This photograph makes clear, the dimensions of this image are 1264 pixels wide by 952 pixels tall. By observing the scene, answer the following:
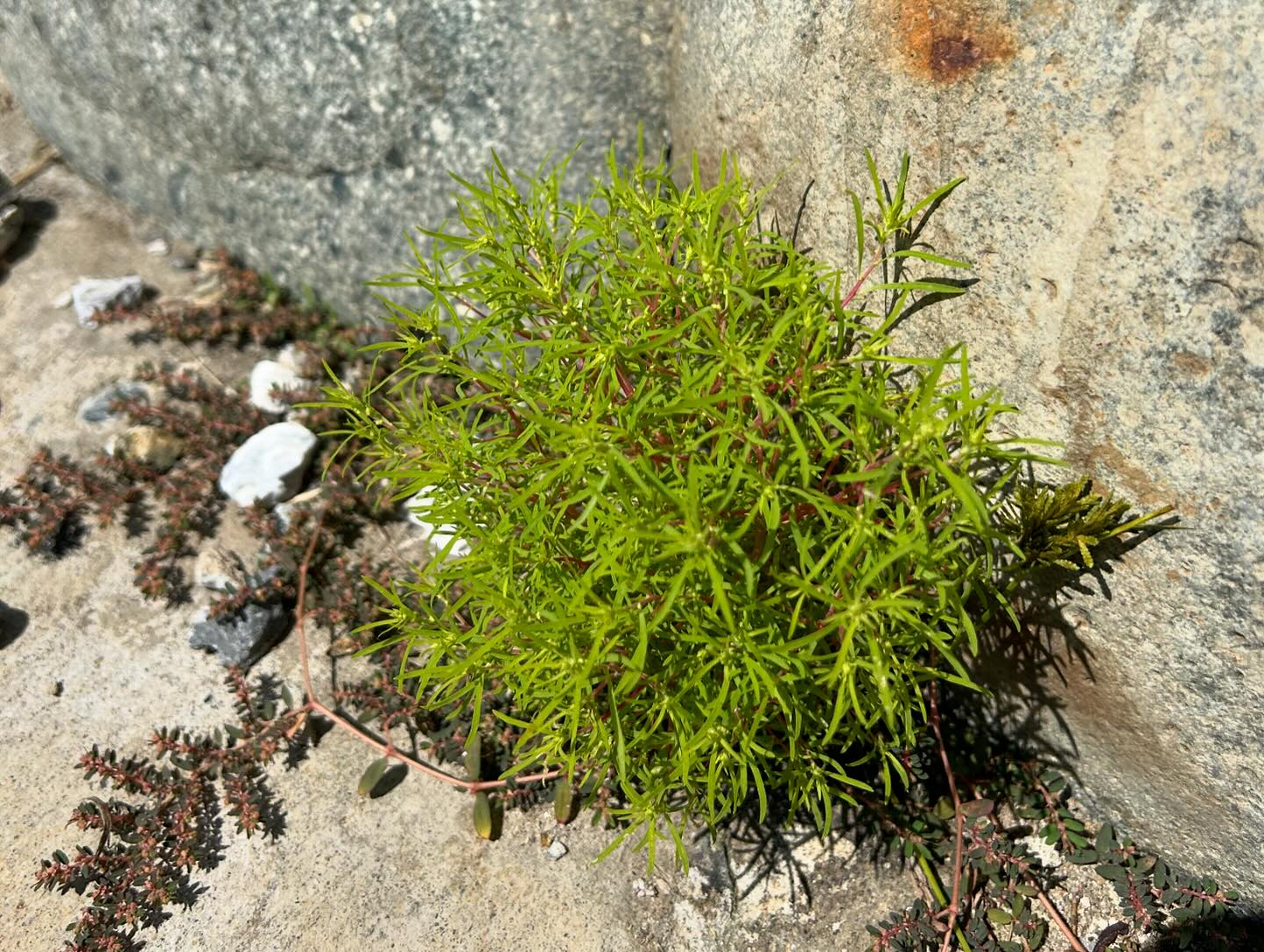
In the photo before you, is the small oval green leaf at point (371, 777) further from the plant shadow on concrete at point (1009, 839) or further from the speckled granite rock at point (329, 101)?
the speckled granite rock at point (329, 101)

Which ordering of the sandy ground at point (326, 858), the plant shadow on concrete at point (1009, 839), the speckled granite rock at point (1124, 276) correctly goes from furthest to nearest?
the sandy ground at point (326, 858)
the plant shadow on concrete at point (1009, 839)
the speckled granite rock at point (1124, 276)

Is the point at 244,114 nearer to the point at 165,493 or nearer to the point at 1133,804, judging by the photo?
the point at 165,493

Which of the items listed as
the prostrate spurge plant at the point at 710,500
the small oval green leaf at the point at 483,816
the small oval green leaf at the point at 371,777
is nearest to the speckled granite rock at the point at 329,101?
the prostrate spurge plant at the point at 710,500

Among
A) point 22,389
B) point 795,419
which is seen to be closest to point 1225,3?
point 795,419

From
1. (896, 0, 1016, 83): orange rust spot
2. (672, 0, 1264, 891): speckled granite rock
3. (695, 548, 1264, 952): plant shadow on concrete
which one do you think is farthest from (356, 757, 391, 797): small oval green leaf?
(896, 0, 1016, 83): orange rust spot

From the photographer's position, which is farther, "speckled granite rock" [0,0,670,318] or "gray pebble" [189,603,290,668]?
"speckled granite rock" [0,0,670,318]

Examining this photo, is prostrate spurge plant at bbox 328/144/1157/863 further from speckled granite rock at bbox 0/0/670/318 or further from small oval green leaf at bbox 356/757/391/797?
speckled granite rock at bbox 0/0/670/318
